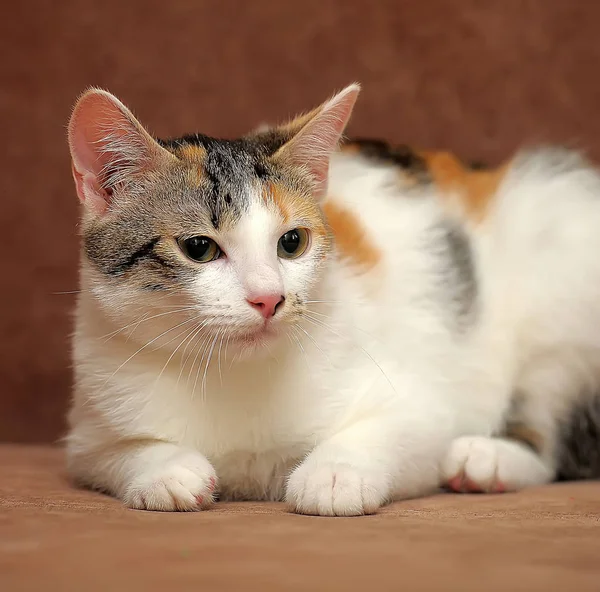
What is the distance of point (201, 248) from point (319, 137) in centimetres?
41

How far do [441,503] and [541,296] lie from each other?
0.68 metres

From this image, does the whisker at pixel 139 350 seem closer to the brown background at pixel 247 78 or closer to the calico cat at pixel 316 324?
the calico cat at pixel 316 324

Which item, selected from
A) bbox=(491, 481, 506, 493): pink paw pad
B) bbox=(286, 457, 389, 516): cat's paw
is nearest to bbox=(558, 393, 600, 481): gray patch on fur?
bbox=(491, 481, 506, 493): pink paw pad

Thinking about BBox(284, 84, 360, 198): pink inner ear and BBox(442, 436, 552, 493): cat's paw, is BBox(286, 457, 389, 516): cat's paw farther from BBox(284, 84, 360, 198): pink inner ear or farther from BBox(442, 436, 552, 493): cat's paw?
BBox(284, 84, 360, 198): pink inner ear

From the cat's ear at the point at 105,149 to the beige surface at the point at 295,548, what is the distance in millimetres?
581

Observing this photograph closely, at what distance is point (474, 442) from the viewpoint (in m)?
1.96

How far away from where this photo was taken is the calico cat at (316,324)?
1604mm

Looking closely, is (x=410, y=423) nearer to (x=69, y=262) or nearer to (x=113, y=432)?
(x=113, y=432)

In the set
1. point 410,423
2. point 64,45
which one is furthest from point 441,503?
point 64,45

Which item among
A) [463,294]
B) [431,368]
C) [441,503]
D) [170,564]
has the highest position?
[463,294]

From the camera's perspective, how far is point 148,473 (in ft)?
5.36

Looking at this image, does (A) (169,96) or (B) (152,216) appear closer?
(B) (152,216)

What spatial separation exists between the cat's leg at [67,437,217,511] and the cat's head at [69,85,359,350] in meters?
0.22

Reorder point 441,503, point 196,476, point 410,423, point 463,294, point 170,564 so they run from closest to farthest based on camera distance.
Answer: point 170,564
point 196,476
point 441,503
point 410,423
point 463,294
